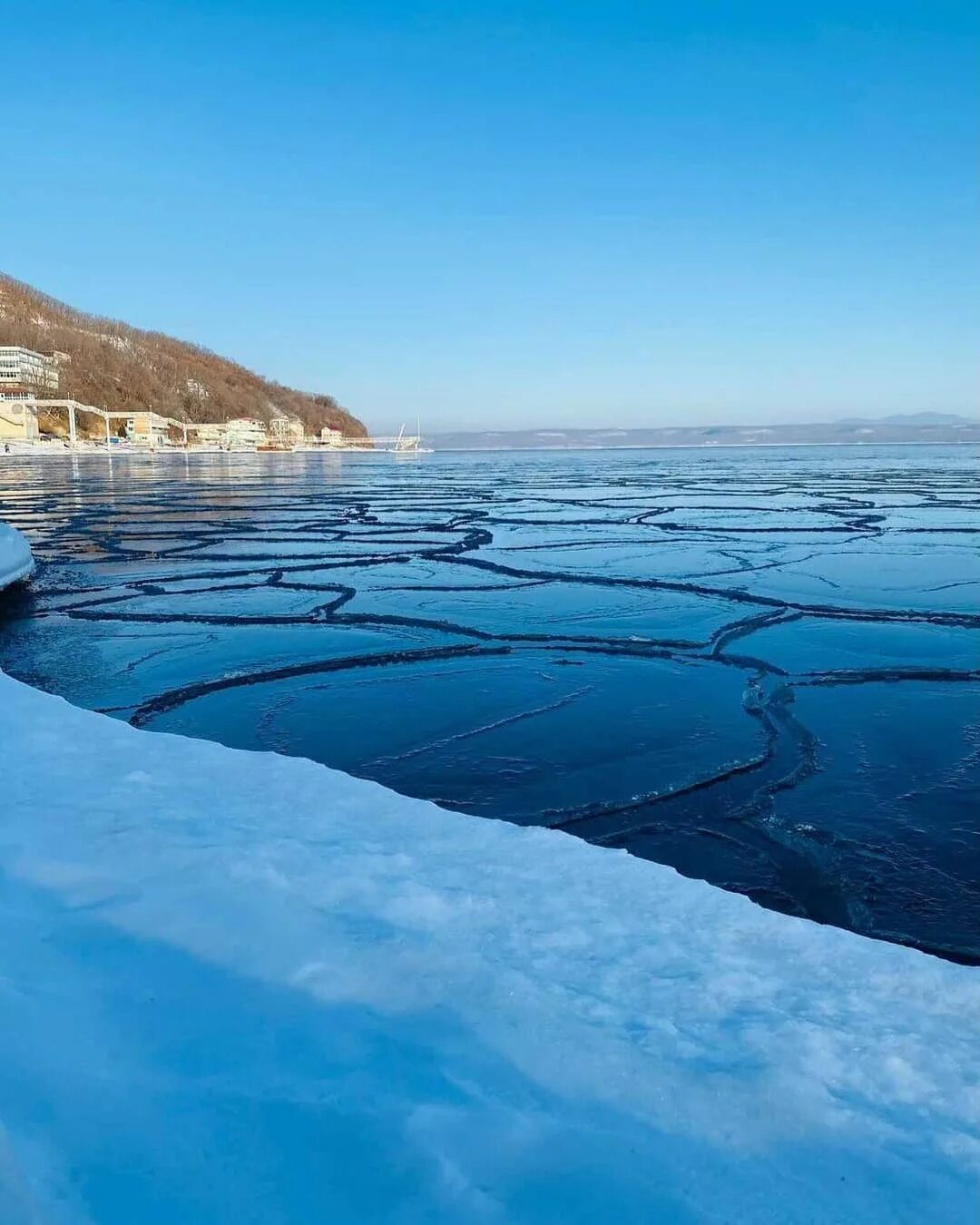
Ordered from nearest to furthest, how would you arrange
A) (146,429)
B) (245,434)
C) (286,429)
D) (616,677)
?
(616,677)
(146,429)
(245,434)
(286,429)

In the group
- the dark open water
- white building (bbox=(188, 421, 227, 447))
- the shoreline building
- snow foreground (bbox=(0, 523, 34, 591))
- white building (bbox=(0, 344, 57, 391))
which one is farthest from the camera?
white building (bbox=(188, 421, 227, 447))

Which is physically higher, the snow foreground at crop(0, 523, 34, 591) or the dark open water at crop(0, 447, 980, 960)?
the snow foreground at crop(0, 523, 34, 591)

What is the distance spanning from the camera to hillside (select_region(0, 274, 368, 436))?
82.5 metres

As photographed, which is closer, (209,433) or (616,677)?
(616,677)

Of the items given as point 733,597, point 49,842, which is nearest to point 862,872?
point 49,842

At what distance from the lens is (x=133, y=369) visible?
8800cm

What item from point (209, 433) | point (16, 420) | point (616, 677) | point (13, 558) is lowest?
point (616, 677)

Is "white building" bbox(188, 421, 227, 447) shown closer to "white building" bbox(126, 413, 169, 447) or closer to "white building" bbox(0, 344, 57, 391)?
"white building" bbox(126, 413, 169, 447)

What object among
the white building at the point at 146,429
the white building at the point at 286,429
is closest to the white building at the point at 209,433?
the white building at the point at 146,429

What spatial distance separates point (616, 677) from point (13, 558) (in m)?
4.54

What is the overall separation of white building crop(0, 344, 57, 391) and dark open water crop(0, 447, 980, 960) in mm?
72740

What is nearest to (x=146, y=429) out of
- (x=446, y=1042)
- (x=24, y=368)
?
(x=24, y=368)

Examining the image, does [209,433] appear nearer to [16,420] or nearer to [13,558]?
[16,420]

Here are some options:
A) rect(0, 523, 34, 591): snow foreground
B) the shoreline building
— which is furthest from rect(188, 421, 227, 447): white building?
rect(0, 523, 34, 591): snow foreground
